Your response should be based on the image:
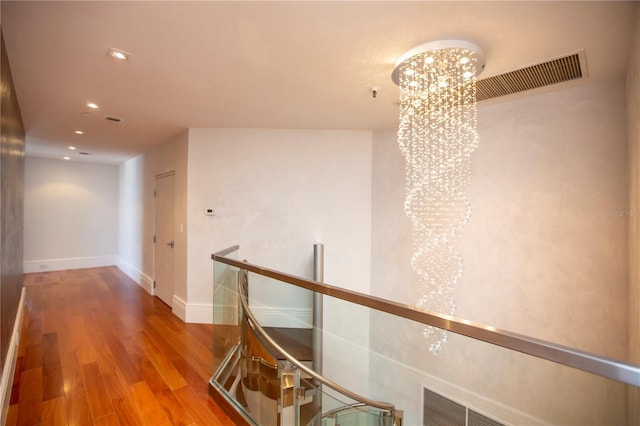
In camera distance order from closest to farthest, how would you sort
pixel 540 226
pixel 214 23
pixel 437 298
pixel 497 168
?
pixel 214 23
pixel 540 226
pixel 497 168
pixel 437 298

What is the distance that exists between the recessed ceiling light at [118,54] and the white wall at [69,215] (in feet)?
21.1

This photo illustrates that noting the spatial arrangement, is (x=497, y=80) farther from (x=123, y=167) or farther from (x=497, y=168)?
(x=123, y=167)

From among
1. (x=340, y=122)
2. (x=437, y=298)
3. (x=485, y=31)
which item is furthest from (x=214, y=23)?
(x=437, y=298)

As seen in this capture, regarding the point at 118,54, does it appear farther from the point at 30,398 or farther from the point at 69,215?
the point at 69,215

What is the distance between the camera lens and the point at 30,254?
6.32 m

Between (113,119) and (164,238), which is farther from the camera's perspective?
(164,238)

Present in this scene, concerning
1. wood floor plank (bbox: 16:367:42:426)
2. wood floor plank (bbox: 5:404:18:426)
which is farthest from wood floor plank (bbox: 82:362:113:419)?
wood floor plank (bbox: 5:404:18:426)

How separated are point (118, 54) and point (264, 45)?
105 cm

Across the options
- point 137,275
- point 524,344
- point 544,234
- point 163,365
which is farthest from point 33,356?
point 544,234

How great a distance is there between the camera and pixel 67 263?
22.1 feet

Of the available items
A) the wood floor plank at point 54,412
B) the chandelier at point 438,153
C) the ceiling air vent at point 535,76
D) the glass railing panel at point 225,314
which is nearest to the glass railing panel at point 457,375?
the glass railing panel at point 225,314

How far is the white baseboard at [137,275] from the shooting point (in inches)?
204

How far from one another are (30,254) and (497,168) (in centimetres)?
900

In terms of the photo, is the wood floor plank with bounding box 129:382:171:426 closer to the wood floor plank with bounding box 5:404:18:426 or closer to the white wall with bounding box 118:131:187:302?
the wood floor plank with bounding box 5:404:18:426
